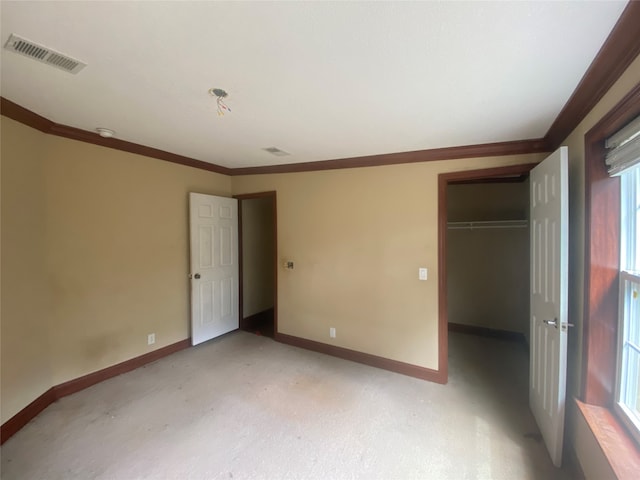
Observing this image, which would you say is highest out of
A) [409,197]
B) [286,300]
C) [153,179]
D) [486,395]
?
[153,179]

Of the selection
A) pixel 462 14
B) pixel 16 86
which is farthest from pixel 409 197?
pixel 16 86

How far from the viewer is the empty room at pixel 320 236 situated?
127cm

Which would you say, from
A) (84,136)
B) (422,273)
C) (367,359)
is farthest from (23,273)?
(422,273)

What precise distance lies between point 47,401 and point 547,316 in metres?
3.94

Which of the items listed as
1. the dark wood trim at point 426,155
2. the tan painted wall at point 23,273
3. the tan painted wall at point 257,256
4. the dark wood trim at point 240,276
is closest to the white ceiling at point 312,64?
the dark wood trim at point 426,155

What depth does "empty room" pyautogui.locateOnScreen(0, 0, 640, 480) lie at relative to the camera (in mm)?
1267

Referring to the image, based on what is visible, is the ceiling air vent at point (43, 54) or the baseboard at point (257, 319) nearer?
the ceiling air vent at point (43, 54)

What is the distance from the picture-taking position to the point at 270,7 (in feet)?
3.45

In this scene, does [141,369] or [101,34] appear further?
[141,369]

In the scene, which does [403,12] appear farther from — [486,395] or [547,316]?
[486,395]

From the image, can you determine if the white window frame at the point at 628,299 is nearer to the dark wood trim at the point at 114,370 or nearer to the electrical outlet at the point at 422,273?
the electrical outlet at the point at 422,273

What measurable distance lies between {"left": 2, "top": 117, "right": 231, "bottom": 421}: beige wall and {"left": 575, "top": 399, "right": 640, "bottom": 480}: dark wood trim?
3606 mm

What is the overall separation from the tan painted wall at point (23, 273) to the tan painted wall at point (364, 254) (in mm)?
2253

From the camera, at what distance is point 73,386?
2.54 metres
